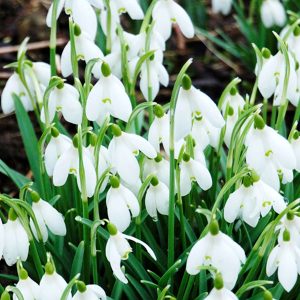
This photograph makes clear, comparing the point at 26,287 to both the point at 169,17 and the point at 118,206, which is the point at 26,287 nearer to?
the point at 118,206

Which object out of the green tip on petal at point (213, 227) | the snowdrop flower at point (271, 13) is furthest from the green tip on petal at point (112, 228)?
the snowdrop flower at point (271, 13)

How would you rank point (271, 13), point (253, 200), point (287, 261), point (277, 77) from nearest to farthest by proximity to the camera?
1. point (287, 261)
2. point (253, 200)
3. point (277, 77)
4. point (271, 13)

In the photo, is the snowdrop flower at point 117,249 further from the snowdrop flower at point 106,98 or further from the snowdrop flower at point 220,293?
the snowdrop flower at point 106,98

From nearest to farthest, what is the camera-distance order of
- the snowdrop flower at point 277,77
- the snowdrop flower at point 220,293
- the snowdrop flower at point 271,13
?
the snowdrop flower at point 220,293
the snowdrop flower at point 277,77
the snowdrop flower at point 271,13

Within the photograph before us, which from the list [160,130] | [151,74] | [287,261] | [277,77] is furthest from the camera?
[151,74]

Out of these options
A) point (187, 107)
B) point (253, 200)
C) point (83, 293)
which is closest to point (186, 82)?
point (187, 107)

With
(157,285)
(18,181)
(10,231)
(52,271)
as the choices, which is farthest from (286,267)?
(18,181)

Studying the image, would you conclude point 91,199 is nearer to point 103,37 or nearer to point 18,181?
point 18,181
